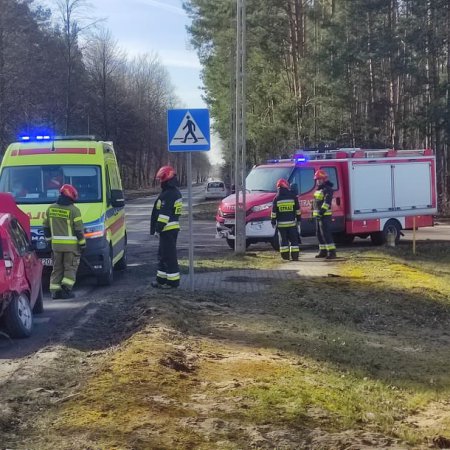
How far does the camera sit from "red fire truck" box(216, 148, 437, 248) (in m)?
20.0

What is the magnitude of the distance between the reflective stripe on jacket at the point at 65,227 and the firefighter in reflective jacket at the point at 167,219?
4.07 ft

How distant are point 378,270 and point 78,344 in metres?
8.56

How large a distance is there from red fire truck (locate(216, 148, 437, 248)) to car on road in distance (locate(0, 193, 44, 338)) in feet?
33.0

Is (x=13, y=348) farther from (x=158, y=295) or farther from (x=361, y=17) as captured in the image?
(x=361, y=17)

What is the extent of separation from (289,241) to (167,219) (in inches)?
250

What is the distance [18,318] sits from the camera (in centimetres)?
884

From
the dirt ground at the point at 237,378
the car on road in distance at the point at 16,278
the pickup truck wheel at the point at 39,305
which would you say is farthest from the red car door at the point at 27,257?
the dirt ground at the point at 237,378

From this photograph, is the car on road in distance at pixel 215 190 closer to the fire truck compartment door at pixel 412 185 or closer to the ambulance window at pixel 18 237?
the fire truck compartment door at pixel 412 185

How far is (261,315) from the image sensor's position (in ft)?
32.8

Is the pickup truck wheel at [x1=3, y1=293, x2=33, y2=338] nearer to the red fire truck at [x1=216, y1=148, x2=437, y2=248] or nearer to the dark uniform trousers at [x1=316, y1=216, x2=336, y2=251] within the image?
the dark uniform trousers at [x1=316, y1=216, x2=336, y2=251]

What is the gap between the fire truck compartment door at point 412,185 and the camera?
72.7ft

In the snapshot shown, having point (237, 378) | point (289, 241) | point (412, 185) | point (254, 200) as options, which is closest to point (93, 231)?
point (289, 241)

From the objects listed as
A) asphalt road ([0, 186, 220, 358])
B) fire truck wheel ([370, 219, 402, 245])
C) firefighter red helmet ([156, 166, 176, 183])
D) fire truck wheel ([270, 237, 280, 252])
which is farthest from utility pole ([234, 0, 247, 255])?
firefighter red helmet ([156, 166, 176, 183])

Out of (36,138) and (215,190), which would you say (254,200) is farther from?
(215,190)
